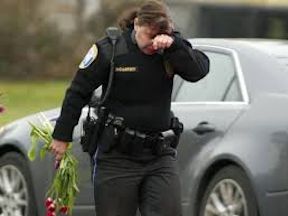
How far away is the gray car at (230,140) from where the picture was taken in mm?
6609

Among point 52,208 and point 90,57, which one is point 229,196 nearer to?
point 52,208

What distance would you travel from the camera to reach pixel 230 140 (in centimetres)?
697

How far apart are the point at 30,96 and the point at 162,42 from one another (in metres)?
20.0

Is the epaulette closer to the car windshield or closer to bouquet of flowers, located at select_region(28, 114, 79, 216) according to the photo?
bouquet of flowers, located at select_region(28, 114, 79, 216)

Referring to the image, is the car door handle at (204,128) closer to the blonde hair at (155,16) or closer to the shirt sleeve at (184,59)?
the shirt sleeve at (184,59)

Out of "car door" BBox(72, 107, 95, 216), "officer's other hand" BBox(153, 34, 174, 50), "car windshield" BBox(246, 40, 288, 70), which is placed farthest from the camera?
"car door" BBox(72, 107, 95, 216)

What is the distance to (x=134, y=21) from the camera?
593 centimetres

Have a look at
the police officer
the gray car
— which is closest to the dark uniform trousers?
the police officer

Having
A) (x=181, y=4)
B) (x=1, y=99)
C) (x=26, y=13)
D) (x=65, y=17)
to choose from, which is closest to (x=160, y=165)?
(x=1, y=99)

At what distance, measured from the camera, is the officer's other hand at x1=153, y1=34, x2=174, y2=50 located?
561cm

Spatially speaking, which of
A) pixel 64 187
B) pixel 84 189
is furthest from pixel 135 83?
pixel 84 189

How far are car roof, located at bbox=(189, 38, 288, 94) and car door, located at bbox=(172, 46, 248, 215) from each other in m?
0.05

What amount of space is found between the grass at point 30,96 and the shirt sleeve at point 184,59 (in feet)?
34.2

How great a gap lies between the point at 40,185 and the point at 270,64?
211 cm
